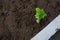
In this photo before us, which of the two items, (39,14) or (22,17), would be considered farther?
(22,17)

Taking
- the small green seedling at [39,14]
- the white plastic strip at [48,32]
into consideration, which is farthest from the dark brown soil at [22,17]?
the white plastic strip at [48,32]

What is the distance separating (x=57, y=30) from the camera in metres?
1.62

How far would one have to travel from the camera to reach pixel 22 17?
2.06 meters

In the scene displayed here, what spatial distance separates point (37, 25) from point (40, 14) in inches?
5.0

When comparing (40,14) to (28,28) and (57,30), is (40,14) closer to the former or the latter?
(28,28)

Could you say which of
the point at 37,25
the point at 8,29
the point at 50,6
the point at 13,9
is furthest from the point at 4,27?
the point at 50,6

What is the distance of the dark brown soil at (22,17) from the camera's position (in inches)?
77.2

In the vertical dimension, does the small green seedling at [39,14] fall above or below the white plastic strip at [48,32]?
below

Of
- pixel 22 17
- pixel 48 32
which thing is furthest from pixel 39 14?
pixel 48 32

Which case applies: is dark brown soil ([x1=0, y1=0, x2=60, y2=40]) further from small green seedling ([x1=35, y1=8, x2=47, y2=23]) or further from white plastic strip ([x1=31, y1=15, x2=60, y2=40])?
white plastic strip ([x1=31, y1=15, x2=60, y2=40])

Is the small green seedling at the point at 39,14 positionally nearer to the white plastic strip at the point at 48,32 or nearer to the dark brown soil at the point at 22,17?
the dark brown soil at the point at 22,17

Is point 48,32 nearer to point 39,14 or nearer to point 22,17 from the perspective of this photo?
point 39,14

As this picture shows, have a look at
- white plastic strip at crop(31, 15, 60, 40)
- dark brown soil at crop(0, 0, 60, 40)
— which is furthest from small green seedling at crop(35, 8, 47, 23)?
white plastic strip at crop(31, 15, 60, 40)

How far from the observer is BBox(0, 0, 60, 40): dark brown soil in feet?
6.43
